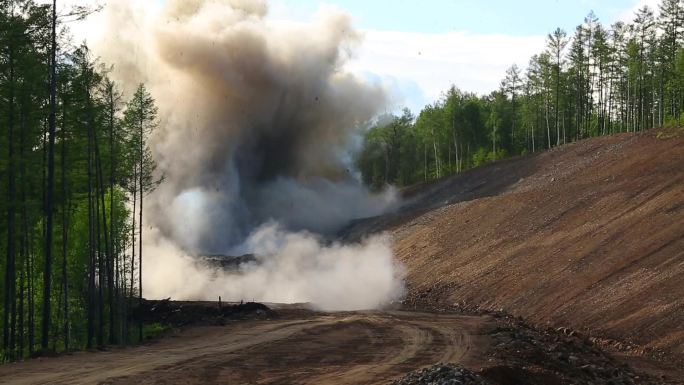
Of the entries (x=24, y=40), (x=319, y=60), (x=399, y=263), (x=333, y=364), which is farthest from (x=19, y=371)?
(x=319, y=60)

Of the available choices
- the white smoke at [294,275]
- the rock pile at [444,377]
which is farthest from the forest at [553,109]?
the rock pile at [444,377]

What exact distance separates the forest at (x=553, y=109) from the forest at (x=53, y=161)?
36.6m

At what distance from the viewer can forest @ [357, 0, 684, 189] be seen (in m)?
63.2

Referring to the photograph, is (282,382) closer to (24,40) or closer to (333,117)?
(24,40)

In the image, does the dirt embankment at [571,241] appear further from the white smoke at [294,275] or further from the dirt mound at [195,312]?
the dirt mound at [195,312]

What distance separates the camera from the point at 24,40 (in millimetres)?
21672

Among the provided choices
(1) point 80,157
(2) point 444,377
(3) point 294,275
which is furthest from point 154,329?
(2) point 444,377

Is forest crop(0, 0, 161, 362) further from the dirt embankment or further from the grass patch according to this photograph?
the dirt embankment

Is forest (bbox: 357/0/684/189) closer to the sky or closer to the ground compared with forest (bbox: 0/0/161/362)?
closer to the sky

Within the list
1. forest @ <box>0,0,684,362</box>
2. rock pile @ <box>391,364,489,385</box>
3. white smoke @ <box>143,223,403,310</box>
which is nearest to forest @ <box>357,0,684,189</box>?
forest @ <box>0,0,684,362</box>

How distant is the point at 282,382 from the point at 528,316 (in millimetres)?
15360

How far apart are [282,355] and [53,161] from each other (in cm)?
879

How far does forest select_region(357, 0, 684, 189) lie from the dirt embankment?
34.8 feet

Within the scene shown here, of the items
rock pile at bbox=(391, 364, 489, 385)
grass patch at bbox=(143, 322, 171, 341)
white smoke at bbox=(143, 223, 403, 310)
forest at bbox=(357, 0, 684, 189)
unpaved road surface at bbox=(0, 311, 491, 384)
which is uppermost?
forest at bbox=(357, 0, 684, 189)
